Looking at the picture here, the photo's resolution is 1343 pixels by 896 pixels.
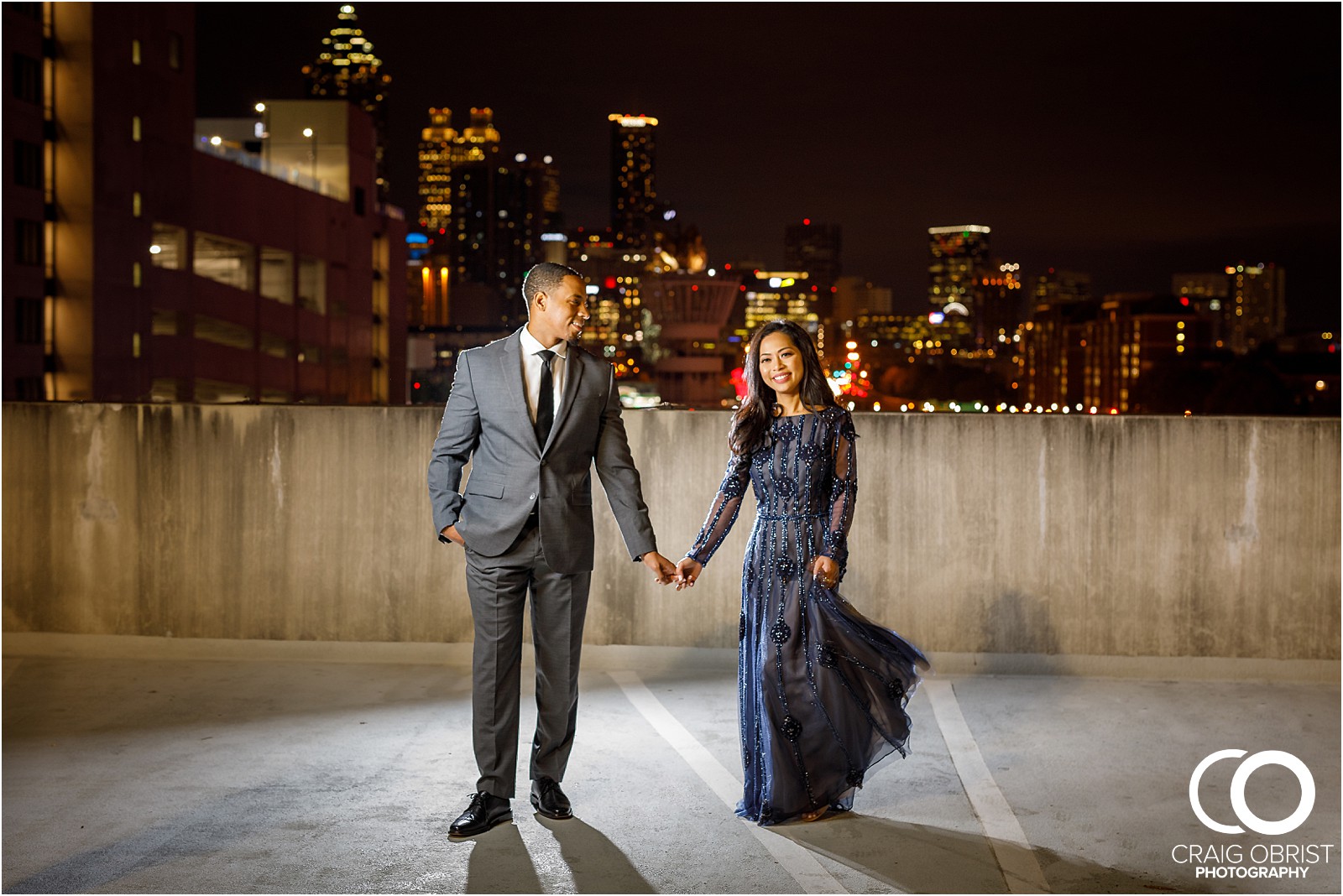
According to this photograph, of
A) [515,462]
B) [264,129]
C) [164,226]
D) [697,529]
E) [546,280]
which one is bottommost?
[697,529]

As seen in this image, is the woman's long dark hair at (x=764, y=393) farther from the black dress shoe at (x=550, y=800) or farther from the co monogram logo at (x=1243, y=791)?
the co monogram logo at (x=1243, y=791)

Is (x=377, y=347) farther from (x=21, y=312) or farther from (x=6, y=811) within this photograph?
(x=6, y=811)

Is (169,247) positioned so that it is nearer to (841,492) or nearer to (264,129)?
(264,129)

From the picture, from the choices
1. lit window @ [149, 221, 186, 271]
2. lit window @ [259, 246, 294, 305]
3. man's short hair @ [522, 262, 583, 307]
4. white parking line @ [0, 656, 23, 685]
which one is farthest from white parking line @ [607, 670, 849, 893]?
lit window @ [259, 246, 294, 305]

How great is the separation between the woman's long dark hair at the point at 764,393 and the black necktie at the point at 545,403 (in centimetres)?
73

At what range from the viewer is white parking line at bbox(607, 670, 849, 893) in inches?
160

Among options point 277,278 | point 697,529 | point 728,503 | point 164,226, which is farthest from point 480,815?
point 277,278

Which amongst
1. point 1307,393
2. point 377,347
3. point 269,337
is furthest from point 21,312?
point 1307,393

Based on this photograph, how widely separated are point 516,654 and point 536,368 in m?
1.09

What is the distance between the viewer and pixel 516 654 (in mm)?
4637

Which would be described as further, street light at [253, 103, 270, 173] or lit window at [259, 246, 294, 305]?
street light at [253, 103, 270, 173]

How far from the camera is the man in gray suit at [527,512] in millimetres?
4512

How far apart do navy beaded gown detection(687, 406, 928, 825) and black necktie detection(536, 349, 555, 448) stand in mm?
783

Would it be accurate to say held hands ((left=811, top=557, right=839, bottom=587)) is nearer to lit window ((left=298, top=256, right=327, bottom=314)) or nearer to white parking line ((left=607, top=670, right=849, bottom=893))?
white parking line ((left=607, top=670, right=849, bottom=893))
